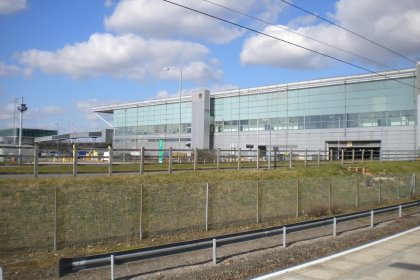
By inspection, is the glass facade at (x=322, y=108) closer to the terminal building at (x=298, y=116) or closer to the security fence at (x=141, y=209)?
the terminal building at (x=298, y=116)

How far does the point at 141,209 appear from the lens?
516 inches

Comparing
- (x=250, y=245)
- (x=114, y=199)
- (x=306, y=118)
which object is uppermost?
(x=306, y=118)

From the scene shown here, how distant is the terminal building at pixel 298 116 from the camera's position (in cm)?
6575

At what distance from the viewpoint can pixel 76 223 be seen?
1228 cm

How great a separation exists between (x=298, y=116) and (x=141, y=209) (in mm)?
68509

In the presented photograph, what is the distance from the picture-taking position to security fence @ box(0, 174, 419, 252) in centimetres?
1143

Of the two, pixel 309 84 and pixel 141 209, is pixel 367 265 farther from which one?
pixel 309 84

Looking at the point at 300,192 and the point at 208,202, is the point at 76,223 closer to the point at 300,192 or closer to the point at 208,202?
the point at 208,202

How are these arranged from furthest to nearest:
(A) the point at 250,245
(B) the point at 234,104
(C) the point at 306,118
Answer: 1. (B) the point at 234,104
2. (C) the point at 306,118
3. (A) the point at 250,245

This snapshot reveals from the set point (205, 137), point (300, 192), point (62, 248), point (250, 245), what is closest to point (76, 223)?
point (62, 248)

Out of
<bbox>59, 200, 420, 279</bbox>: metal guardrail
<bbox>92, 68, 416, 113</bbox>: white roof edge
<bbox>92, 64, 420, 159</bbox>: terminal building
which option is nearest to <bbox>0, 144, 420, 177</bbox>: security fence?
<bbox>59, 200, 420, 279</bbox>: metal guardrail

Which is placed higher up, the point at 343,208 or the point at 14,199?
the point at 14,199

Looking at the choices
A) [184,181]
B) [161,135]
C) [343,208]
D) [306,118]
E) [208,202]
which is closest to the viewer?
[208,202]

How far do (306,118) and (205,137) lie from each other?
22.1m
